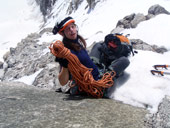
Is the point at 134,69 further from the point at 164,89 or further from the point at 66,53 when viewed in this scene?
the point at 66,53

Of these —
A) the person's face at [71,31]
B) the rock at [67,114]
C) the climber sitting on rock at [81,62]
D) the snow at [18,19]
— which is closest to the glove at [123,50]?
the climber sitting on rock at [81,62]

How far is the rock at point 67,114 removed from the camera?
223 centimetres

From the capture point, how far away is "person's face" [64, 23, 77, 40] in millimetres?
3434

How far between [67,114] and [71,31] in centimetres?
161

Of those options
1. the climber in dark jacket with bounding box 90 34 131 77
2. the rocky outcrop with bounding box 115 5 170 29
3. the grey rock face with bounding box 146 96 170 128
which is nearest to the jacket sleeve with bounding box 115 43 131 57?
the climber in dark jacket with bounding box 90 34 131 77

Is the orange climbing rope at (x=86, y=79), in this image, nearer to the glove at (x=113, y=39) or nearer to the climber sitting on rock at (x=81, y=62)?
the climber sitting on rock at (x=81, y=62)

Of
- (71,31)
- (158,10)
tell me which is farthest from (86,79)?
(158,10)

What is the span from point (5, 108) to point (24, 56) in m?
13.8

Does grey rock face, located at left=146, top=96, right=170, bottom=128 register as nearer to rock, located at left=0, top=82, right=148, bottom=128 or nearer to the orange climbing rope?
rock, located at left=0, top=82, right=148, bottom=128

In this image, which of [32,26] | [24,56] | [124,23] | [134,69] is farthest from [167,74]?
[32,26]

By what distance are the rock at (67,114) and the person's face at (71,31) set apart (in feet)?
4.01

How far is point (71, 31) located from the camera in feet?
11.3

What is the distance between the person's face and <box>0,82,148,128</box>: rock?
1.22 meters

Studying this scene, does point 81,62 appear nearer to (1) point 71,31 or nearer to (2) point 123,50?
(1) point 71,31
